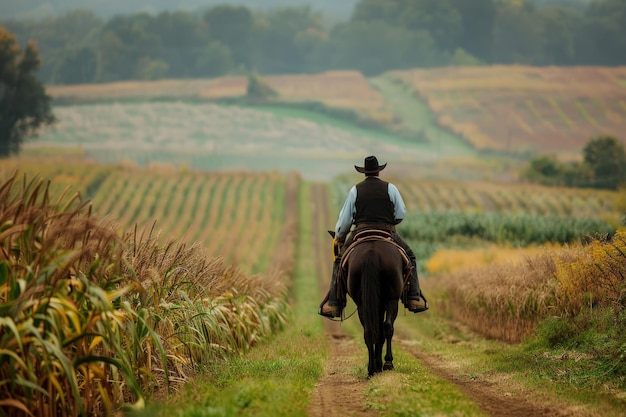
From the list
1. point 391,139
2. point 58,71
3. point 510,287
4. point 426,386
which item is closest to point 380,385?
point 426,386

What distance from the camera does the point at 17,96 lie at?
96.6 meters

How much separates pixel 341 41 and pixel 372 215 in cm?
17724

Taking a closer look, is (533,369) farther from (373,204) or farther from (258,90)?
(258,90)

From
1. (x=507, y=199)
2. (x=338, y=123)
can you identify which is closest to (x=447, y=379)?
(x=507, y=199)

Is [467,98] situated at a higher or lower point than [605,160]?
higher

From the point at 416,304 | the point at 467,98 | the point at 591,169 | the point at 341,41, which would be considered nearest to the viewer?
the point at 416,304

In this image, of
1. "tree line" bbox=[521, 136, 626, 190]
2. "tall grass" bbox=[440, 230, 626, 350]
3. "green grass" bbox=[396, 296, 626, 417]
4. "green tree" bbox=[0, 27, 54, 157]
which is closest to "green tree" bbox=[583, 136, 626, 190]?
"tree line" bbox=[521, 136, 626, 190]

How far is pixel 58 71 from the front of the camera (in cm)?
16650

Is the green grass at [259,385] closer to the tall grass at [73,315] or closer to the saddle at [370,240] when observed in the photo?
the tall grass at [73,315]

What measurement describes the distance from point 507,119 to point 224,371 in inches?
5044

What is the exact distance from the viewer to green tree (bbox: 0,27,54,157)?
95.3m

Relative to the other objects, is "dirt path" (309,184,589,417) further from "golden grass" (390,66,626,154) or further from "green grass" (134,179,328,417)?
"golden grass" (390,66,626,154)

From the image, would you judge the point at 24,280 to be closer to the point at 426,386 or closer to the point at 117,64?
the point at 426,386

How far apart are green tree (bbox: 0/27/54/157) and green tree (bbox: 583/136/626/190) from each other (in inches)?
2324
